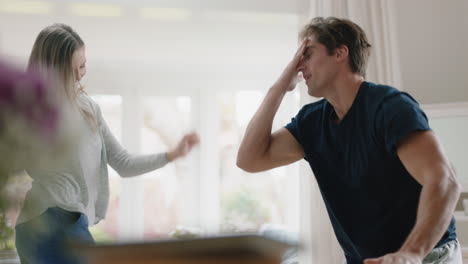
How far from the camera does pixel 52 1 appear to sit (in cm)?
477

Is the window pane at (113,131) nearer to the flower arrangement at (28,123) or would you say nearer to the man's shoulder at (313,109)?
the man's shoulder at (313,109)

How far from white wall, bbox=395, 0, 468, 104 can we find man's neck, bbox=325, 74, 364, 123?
1.93 m

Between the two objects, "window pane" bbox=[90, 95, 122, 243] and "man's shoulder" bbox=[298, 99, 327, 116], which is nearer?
"man's shoulder" bbox=[298, 99, 327, 116]

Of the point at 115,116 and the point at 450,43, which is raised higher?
the point at 450,43

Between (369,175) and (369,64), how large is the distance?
2.08 meters

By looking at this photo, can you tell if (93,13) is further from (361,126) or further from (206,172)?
(361,126)

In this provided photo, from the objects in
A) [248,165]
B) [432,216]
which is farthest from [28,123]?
[248,165]

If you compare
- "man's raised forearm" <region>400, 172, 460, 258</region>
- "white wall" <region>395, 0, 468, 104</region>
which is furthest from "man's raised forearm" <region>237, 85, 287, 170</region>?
"white wall" <region>395, 0, 468, 104</region>

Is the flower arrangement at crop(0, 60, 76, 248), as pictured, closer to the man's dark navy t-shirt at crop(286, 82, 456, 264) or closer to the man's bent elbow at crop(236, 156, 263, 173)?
the man's dark navy t-shirt at crop(286, 82, 456, 264)

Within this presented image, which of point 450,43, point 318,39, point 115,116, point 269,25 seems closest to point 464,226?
point 450,43

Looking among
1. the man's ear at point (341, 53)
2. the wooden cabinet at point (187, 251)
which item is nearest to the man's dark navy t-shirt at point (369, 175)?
the man's ear at point (341, 53)

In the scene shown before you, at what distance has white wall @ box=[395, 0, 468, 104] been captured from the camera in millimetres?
3830

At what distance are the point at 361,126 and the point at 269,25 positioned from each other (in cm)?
339

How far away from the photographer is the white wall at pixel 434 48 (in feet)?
12.6
